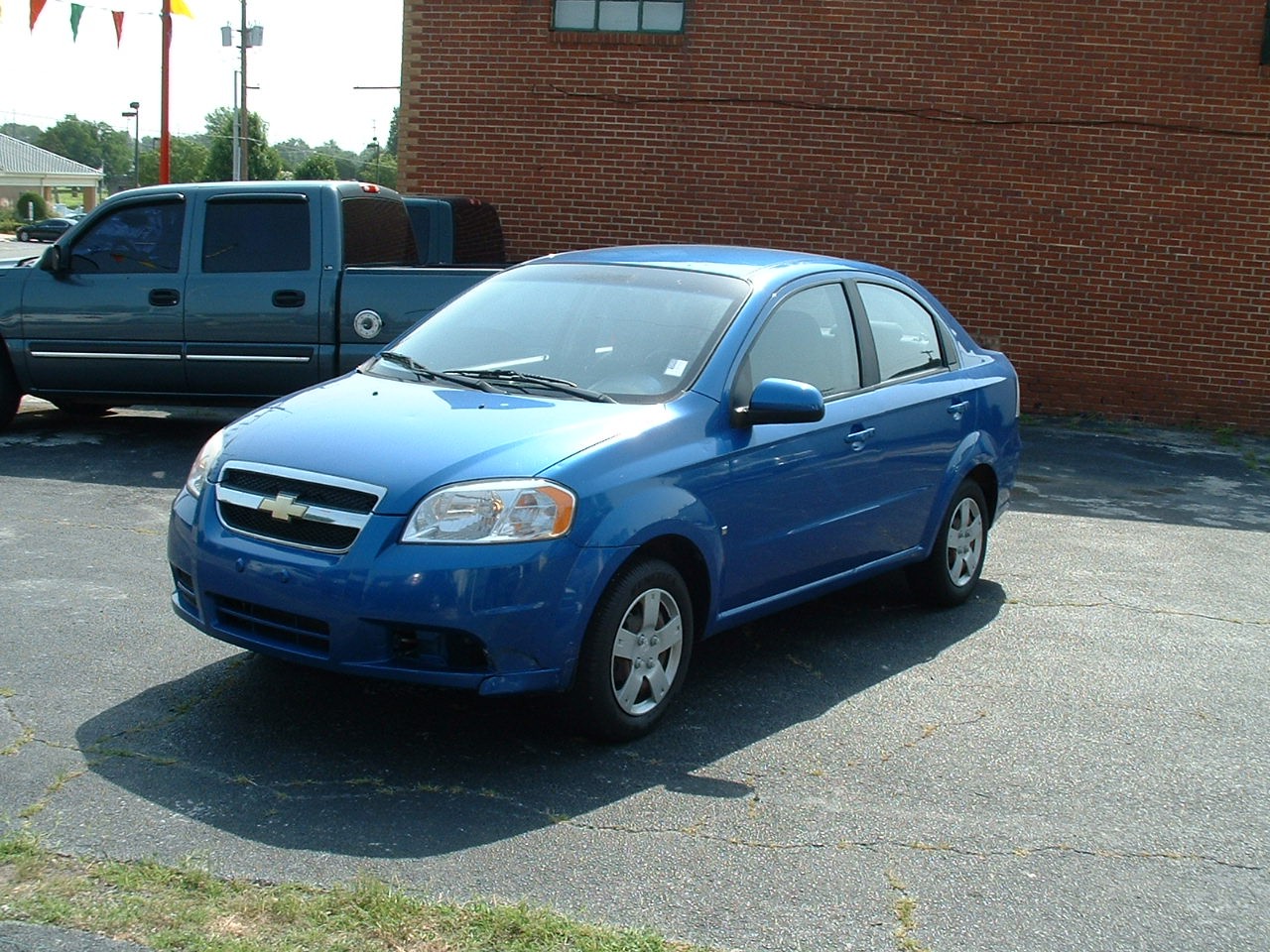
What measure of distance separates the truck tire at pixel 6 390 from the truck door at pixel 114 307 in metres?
0.19

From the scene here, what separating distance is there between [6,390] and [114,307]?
3.42 feet

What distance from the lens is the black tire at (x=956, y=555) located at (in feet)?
22.2

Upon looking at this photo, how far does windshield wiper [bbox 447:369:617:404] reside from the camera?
17.1 feet

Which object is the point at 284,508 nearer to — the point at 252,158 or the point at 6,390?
the point at 6,390

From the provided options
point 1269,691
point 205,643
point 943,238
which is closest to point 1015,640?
point 1269,691

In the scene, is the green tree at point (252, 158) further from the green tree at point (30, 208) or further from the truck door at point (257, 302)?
the truck door at point (257, 302)

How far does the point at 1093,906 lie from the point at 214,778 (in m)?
2.54

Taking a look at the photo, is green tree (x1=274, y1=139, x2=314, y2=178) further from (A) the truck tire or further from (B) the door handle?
(B) the door handle

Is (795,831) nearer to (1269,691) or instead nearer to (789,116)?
(1269,691)

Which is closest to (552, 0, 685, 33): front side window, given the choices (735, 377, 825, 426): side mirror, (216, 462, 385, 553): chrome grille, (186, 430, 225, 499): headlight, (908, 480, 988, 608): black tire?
(908, 480, 988, 608): black tire

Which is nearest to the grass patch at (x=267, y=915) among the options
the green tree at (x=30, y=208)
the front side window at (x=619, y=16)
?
the front side window at (x=619, y=16)

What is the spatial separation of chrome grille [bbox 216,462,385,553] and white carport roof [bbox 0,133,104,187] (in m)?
105

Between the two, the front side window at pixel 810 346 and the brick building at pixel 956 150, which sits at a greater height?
the brick building at pixel 956 150

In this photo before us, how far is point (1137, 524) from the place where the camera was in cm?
925
